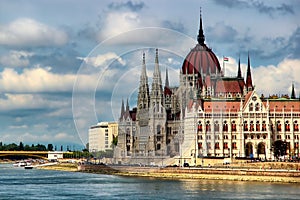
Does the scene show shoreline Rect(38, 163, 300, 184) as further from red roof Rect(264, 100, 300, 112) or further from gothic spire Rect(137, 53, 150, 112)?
red roof Rect(264, 100, 300, 112)

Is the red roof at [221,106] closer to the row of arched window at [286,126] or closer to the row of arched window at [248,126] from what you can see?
the row of arched window at [248,126]

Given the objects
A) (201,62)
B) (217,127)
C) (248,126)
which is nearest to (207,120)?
(217,127)

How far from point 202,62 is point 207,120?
998 inches

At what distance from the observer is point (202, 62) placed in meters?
186

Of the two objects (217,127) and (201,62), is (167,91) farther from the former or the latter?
(217,127)

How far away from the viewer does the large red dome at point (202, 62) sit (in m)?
185

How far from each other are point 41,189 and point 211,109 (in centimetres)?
5910

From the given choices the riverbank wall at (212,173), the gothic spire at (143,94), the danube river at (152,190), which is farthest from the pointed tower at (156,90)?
the danube river at (152,190)

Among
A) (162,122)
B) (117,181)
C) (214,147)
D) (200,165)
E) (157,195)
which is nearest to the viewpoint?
(157,195)

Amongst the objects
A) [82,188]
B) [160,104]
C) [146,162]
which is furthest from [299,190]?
[160,104]

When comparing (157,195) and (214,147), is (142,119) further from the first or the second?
(157,195)

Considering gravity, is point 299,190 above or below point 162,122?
below

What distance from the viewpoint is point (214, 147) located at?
16350cm

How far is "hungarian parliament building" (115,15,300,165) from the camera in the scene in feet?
536
